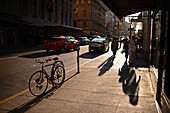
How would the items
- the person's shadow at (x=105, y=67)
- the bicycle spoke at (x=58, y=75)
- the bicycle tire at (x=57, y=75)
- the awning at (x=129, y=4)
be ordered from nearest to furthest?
the bicycle tire at (x=57, y=75), the bicycle spoke at (x=58, y=75), the awning at (x=129, y=4), the person's shadow at (x=105, y=67)

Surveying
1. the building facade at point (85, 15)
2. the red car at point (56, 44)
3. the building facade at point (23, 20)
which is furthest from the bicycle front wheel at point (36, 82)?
the building facade at point (85, 15)

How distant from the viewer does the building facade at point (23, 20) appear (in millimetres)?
27828

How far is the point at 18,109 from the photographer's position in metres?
4.53

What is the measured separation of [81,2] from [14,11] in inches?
1890

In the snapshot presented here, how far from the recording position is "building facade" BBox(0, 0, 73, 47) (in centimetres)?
2783

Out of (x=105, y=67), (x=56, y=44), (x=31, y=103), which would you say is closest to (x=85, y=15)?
(x=56, y=44)

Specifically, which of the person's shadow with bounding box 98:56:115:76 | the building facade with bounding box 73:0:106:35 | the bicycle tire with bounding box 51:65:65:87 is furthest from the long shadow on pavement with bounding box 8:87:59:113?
the building facade with bounding box 73:0:106:35

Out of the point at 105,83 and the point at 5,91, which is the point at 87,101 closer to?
the point at 105,83

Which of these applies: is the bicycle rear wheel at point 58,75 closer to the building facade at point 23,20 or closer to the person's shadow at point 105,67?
the person's shadow at point 105,67

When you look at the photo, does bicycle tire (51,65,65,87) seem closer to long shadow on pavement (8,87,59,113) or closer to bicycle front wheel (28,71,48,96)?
long shadow on pavement (8,87,59,113)

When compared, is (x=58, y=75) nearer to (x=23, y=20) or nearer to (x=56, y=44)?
(x=56, y=44)

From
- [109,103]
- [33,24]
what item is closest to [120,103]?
[109,103]

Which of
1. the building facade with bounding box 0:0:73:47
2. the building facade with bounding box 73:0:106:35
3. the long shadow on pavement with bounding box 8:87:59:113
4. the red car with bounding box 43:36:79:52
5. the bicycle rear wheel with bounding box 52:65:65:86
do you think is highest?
the building facade with bounding box 73:0:106:35

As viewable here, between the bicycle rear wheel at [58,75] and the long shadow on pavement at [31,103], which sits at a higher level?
the bicycle rear wheel at [58,75]
